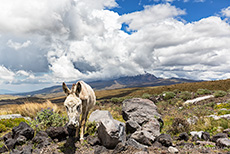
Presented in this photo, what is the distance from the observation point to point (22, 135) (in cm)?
778

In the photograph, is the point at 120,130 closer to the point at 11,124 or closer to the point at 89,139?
the point at 89,139

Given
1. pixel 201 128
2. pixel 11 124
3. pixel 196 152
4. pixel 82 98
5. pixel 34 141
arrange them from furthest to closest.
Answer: pixel 11 124
pixel 201 128
pixel 34 141
pixel 82 98
pixel 196 152

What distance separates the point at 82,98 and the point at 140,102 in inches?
265

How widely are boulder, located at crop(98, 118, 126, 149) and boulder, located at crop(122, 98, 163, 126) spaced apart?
12.5ft

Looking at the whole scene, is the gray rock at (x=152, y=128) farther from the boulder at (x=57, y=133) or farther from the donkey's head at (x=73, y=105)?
the boulder at (x=57, y=133)

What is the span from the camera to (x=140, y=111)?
1130 cm

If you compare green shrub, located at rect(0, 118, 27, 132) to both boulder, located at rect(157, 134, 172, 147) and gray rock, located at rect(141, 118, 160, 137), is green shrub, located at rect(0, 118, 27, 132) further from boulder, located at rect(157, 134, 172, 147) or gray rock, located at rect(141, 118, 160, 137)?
boulder, located at rect(157, 134, 172, 147)

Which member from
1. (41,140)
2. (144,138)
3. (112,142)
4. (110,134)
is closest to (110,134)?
(110,134)

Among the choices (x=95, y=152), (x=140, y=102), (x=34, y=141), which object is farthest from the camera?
(x=140, y=102)

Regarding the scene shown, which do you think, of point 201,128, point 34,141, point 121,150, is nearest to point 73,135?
point 34,141

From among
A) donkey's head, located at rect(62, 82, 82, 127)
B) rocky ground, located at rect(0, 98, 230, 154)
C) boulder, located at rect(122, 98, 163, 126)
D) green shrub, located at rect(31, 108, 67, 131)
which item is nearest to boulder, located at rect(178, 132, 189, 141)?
rocky ground, located at rect(0, 98, 230, 154)

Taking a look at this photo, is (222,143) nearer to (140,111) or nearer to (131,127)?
(131,127)

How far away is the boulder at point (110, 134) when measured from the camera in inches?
261

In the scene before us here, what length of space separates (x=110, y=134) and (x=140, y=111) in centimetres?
522
